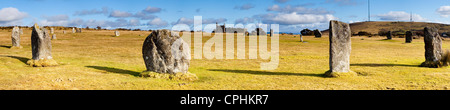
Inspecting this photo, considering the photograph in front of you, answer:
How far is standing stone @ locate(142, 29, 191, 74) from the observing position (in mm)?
14156

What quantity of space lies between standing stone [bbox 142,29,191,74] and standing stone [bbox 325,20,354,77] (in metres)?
6.79

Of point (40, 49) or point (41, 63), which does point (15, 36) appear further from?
point (41, 63)

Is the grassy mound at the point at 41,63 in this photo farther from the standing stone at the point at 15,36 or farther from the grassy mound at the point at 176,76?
the standing stone at the point at 15,36

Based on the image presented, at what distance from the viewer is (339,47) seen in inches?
588

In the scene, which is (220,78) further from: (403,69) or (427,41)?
(427,41)

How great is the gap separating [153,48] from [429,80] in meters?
12.5

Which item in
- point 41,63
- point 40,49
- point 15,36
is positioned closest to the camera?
point 41,63

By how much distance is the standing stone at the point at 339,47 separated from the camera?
14.8 meters

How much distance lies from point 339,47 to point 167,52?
26.3 ft

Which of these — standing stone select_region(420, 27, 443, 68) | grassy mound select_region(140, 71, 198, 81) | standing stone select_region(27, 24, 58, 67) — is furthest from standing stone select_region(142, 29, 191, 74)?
standing stone select_region(420, 27, 443, 68)

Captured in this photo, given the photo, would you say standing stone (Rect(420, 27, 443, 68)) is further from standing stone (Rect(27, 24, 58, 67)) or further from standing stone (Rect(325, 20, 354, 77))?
standing stone (Rect(27, 24, 58, 67))

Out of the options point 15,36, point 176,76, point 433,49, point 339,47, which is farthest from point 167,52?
point 15,36

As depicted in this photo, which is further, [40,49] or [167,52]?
[40,49]
